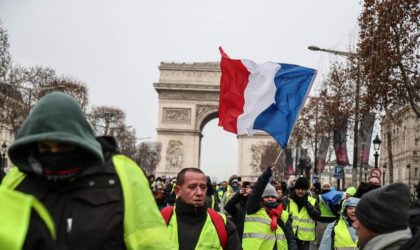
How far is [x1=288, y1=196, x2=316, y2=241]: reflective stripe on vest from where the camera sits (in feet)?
32.8

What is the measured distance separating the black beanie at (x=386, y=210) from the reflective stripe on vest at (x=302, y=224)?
689 cm

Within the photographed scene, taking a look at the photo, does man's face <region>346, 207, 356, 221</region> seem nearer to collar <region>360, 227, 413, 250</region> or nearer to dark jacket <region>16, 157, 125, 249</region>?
collar <region>360, 227, 413, 250</region>

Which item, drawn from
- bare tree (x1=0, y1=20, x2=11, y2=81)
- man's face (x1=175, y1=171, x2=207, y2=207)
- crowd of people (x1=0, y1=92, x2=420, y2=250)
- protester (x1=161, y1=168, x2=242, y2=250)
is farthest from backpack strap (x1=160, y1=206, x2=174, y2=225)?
bare tree (x1=0, y1=20, x2=11, y2=81)

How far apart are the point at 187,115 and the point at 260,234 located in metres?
56.1

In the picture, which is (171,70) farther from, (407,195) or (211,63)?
(407,195)

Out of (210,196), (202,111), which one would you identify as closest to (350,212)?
(210,196)

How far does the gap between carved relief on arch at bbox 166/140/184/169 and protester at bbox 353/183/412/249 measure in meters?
57.5

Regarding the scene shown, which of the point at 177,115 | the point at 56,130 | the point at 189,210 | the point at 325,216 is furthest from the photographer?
the point at 177,115

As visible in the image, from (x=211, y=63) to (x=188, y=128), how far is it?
7570 mm

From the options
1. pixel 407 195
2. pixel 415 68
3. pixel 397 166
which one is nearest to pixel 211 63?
pixel 397 166

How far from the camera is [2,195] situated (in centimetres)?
209

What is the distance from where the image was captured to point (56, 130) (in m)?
2.57

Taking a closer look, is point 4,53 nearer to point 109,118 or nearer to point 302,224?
point 302,224

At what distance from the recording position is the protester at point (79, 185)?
2.56 metres
